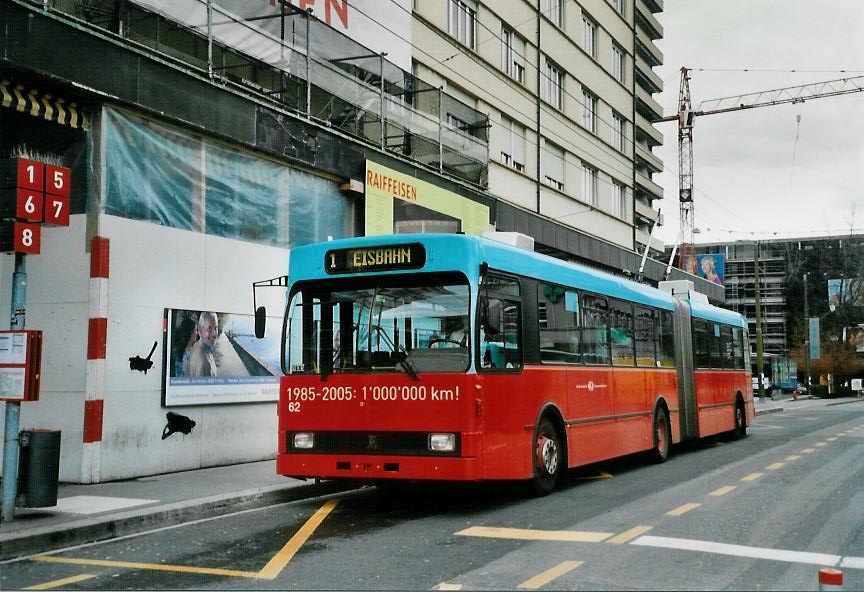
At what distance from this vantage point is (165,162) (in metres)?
13.9

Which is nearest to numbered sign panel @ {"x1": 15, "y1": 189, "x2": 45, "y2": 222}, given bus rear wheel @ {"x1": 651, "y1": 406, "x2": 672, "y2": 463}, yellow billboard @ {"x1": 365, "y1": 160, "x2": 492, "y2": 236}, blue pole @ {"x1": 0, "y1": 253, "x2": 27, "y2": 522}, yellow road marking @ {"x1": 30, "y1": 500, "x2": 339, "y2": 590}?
blue pole @ {"x1": 0, "y1": 253, "x2": 27, "y2": 522}

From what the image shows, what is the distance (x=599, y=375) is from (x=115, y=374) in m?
6.79

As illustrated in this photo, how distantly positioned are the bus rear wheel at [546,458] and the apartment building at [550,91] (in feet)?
44.5

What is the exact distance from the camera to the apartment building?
24.9 metres

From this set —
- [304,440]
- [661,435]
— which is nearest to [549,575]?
[304,440]

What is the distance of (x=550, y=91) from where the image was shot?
1214 inches

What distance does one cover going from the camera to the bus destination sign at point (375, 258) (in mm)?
10109

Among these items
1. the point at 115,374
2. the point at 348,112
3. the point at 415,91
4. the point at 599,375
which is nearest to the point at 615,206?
the point at 415,91

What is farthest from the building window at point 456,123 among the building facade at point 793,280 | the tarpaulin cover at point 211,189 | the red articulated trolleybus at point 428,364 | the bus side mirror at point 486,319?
the building facade at point 793,280

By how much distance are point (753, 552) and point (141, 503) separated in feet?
21.1

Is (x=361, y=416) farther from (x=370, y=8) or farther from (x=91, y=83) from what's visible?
(x=370, y=8)

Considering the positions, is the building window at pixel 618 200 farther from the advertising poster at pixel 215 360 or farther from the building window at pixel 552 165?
the advertising poster at pixel 215 360

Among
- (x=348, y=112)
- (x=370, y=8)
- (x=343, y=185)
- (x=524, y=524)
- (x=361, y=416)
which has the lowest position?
(x=524, y=524)

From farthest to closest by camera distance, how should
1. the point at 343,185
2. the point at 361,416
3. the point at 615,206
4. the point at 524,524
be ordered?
the point at 615,206
the point at 343,185
the point at 361,416
the point at 524,524
